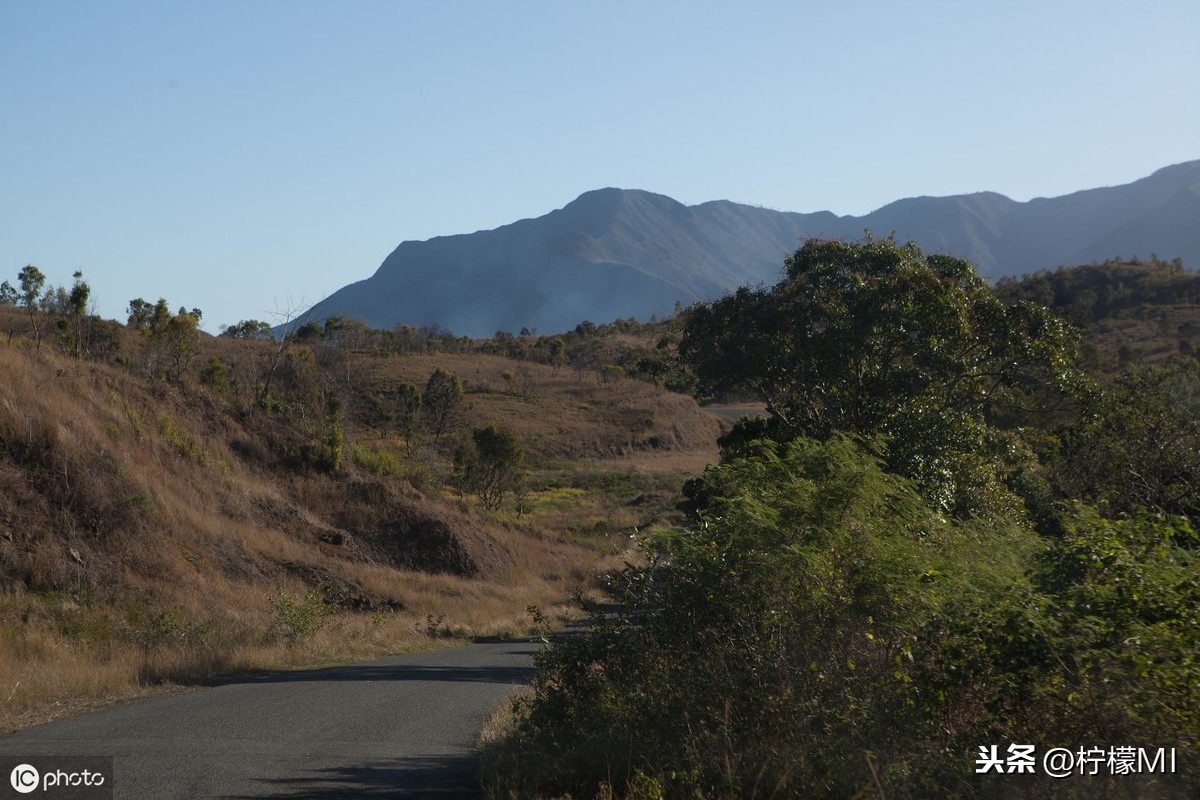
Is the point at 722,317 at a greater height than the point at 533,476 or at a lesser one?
greater

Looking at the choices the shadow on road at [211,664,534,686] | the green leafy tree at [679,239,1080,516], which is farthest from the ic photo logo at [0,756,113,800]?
the green leafy tree at [679,239,1080,516]

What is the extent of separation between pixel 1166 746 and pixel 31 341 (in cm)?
2865

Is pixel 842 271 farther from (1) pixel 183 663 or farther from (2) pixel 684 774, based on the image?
(2) pixel 684 774

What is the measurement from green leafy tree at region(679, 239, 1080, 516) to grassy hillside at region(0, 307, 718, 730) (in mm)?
3930

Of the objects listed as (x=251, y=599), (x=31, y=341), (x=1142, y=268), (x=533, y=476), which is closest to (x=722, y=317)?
(x=251, y=599)

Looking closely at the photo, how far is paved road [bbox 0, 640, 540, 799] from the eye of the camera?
26.0 feet

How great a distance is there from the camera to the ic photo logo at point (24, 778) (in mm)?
7523

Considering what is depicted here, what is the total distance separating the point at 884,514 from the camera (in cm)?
835

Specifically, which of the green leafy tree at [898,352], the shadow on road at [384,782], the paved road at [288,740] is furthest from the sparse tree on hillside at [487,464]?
the shadow on road at [384,782]

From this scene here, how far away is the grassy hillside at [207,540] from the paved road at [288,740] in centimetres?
114

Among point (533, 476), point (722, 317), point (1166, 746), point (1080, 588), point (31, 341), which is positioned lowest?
point (533, 476)

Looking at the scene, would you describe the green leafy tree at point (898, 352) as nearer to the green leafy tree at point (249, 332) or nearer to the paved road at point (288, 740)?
the paved road at point (288, 740)

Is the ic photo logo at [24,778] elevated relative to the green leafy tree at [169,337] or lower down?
lower down

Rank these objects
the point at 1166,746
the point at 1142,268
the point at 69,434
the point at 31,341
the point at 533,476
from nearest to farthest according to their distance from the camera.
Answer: the point at 1166,746
the point at 69,434
the point at 31,341
the point at 533,476
the point at 1142,268
